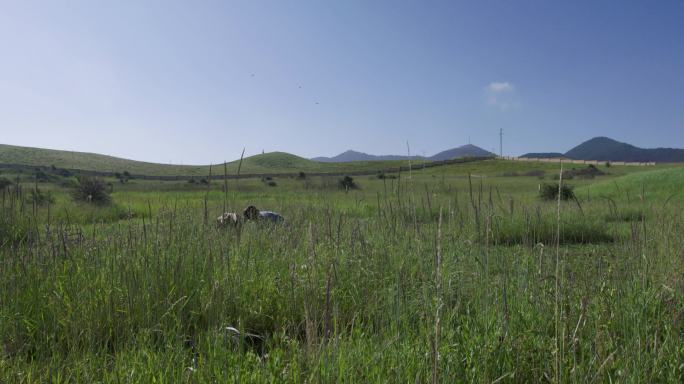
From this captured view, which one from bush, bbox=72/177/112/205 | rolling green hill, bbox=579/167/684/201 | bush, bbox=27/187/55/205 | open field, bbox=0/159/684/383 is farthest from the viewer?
bush, bbox=72/177/112/205

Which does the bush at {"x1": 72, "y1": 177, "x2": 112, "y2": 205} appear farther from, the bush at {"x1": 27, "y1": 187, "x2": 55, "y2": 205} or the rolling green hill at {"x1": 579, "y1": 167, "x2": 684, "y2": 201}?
the rolling green hill at {"x1": 579, "y1": 167, "x2": 684, "y2": 201}

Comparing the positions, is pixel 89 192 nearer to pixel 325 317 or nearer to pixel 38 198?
pixel 38 198

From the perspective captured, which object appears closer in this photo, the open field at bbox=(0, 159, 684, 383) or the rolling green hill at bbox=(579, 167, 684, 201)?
the open field at bbox=(0, 159, 684, 383)

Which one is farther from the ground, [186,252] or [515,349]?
Result: [186,252]

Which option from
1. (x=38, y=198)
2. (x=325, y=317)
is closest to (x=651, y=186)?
(x=325, y=317)

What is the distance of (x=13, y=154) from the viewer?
74.2 meters

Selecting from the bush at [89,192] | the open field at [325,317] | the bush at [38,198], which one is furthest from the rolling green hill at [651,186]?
the bush at [89,192]

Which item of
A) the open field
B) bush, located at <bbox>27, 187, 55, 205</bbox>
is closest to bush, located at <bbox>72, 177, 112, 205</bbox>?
bush, located at <bbox>27, 187, 55, 205</bbox>

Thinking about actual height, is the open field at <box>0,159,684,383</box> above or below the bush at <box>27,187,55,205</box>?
below

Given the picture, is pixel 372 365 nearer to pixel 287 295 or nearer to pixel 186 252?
pixel 287 295

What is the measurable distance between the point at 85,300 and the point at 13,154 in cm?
8884

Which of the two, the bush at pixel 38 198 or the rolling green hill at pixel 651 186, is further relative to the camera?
the rolling green hill at pixel 651 186

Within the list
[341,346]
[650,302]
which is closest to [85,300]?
[341,346]

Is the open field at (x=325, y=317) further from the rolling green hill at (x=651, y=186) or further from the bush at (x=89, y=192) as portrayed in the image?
the bush at (x=89, y=192)
